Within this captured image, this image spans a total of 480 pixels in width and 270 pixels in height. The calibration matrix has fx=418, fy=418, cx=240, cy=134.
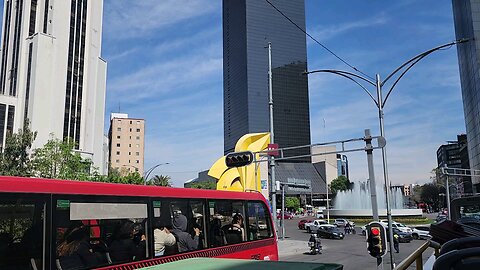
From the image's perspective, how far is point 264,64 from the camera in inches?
1740

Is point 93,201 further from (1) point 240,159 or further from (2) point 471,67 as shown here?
(2) point 471,67

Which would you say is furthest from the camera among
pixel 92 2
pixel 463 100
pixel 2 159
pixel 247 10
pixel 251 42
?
pixel 92 2

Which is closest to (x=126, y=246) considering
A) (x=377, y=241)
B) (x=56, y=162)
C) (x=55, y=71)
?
(x=377, y=241)

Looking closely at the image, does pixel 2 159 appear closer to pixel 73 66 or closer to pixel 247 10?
pixel 247 10

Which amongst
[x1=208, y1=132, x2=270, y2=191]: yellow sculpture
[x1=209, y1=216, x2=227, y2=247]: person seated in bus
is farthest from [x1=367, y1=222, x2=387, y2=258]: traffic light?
[x1=208, y1=132, x2=270, y2=191]: yellow sculpture

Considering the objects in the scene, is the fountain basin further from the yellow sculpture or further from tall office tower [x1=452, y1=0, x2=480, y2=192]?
the yellow sculpture

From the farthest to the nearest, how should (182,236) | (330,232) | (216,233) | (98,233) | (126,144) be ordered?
(126,144) < (330,232) < (216,233) < (182,236) < (98,233)

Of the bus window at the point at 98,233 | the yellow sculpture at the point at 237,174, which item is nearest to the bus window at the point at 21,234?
the bus window at the point at 98,233

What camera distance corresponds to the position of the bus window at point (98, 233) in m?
6.26

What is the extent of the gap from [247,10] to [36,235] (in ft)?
102

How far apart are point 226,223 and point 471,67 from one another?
6218 centimetres

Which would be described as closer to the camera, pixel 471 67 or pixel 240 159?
pixel 240 159

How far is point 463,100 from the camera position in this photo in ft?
235

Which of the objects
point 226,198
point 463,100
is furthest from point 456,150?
point 226,198
